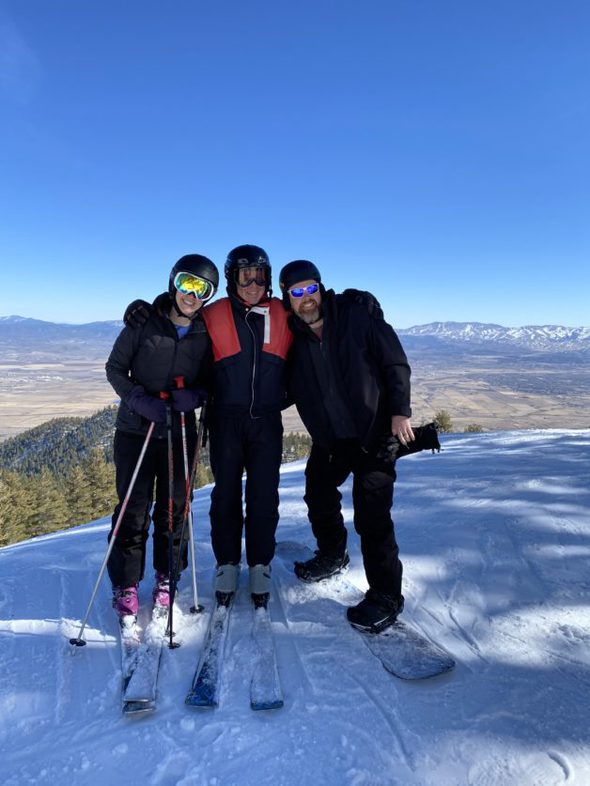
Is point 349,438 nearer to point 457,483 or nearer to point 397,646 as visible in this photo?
point 397,646

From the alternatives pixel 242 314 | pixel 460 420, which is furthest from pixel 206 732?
pixel 460 420

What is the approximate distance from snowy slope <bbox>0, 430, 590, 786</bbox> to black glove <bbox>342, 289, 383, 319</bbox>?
2430 millimetres

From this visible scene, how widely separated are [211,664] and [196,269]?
2.88m

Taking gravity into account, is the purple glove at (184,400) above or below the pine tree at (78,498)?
above

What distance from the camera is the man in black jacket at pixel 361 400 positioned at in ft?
11.3

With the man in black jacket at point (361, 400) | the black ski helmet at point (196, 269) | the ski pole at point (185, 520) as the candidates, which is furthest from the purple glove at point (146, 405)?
the man in black jacket at point (361, 400)

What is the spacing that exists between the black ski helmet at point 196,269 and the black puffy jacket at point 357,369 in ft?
2.57

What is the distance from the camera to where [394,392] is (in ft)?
11.3

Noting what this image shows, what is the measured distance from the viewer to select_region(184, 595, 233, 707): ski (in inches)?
107

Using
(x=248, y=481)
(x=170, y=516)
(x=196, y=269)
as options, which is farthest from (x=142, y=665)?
(x=196, y=269)

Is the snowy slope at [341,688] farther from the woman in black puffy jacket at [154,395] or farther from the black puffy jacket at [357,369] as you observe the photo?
the black puffy jacket at [357,369]

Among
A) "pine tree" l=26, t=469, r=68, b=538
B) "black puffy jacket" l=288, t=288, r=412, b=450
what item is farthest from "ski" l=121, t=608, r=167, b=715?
"pine tree" l=26, t=469, r=68, b=538

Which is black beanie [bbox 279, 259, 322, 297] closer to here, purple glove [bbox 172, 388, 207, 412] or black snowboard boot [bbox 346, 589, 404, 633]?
purple glove [bbox 172, 388, 207, 412]

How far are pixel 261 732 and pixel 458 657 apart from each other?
57.1 inches
